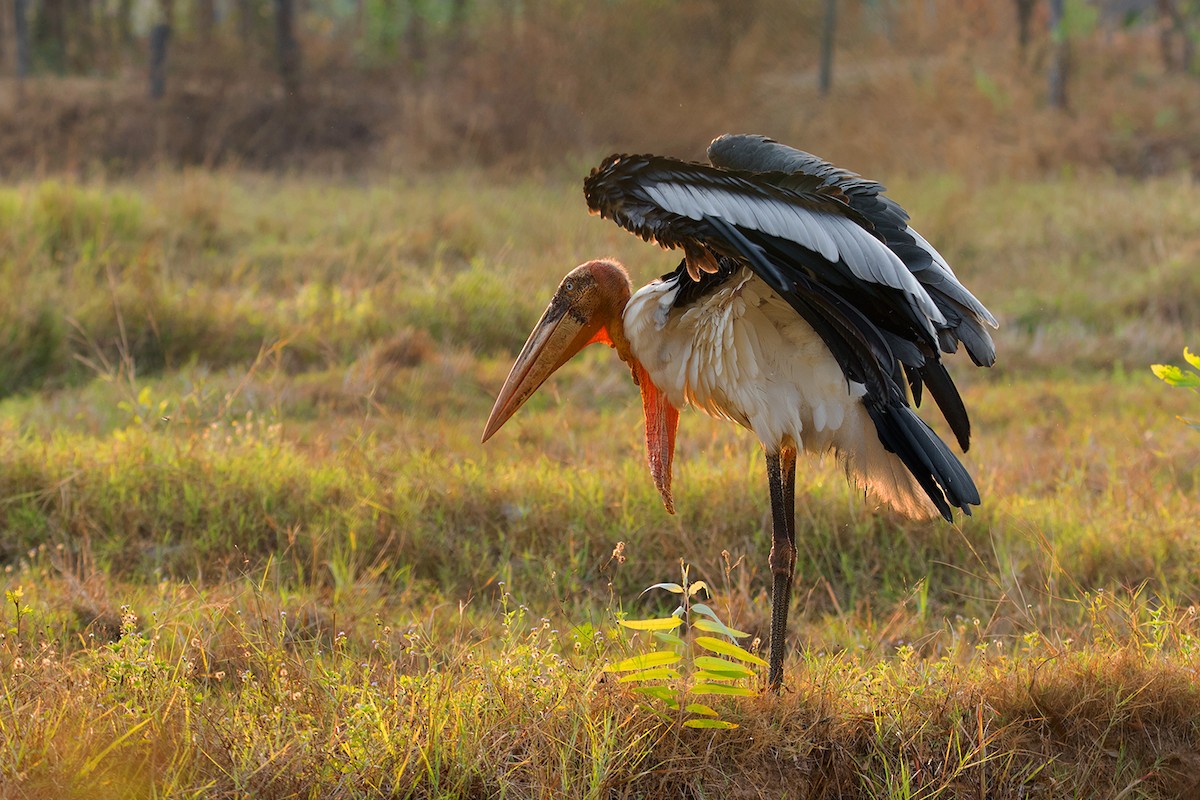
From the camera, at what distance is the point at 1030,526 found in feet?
12.1

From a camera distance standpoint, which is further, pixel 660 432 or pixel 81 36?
pixel 81 36

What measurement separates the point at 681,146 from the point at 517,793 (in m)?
8.64

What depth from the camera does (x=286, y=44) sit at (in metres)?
12.9

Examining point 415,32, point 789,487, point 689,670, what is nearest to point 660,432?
point 789,487

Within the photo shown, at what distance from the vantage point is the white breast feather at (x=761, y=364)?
2523mm

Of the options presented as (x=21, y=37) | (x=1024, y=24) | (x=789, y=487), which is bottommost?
(x=789, y=487)

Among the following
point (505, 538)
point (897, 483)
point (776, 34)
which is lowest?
point (505, 538)

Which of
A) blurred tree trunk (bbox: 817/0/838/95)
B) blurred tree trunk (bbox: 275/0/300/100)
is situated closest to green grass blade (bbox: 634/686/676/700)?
blurred tree trunk (bbox: 275/0/300/100)

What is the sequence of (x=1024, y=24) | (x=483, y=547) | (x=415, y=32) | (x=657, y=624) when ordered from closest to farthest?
(x=657, y=624), (x=483, y=547), (x=1024, y=24), (x=415, y=32)

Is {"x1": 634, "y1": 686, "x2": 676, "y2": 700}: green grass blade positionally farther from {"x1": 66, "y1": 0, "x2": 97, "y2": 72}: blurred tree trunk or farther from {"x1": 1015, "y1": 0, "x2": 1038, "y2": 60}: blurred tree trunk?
{"x1": 66, "y1": 0, "x2": 97, "y2": 72}: blurred tree trunk

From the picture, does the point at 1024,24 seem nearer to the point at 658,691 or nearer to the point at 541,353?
the point at 541,353

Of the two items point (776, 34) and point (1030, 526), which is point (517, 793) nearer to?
point (1030, 526)

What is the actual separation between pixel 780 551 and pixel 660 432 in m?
0.41

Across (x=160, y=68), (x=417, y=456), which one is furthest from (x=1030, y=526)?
(x=160, y=68)
